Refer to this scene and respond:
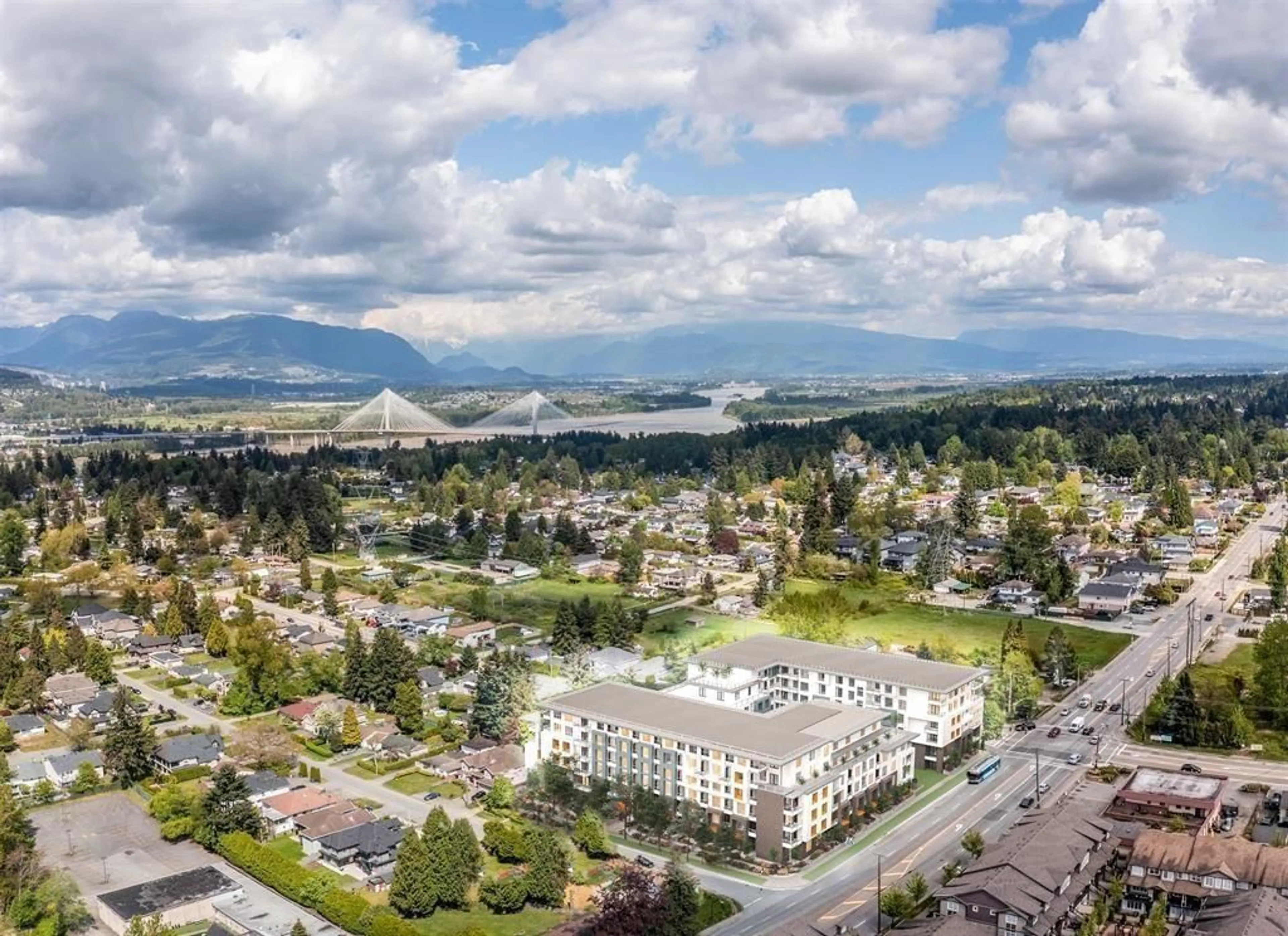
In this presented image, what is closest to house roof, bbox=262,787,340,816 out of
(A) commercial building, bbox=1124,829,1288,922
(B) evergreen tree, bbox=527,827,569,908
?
(B) evergreen tree, bbox=527,827,569,908

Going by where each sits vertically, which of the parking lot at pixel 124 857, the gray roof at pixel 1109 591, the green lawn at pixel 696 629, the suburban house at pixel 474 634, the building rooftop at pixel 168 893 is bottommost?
the parking lot at pixel 124 857

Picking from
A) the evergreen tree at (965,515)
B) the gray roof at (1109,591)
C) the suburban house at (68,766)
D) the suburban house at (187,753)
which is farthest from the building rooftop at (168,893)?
the evergreen tree at (965,515)

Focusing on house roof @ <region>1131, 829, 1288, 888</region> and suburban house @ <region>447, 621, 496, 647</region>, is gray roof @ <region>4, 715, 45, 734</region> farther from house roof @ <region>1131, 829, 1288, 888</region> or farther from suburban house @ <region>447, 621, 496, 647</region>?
house roof @ <region>1131, 829, 1288, 888</region>

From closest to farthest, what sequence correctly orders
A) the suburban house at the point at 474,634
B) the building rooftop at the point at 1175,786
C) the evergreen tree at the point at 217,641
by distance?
the building rooftop at the point at 1175,786 < the evergreen tree at the point at 217,641 < the suburban house at the point at 474,634

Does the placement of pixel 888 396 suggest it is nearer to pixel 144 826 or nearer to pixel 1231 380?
pixel 1231 380

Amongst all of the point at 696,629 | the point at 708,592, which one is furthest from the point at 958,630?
the point at 708,592

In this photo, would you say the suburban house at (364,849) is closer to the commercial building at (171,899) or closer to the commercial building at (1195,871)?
the commercial building at (171,899)

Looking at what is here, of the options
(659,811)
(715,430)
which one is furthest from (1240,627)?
(715,430)
